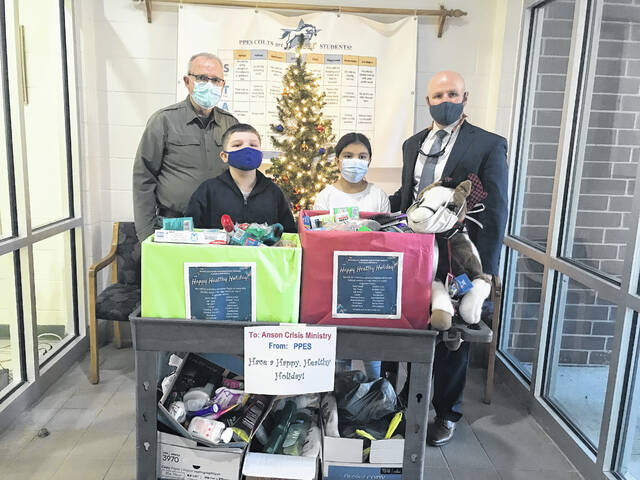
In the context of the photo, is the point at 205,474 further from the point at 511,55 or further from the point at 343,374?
the point at 511,55

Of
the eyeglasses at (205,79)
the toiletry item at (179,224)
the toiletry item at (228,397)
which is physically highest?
the eyeglasses at (205,79)

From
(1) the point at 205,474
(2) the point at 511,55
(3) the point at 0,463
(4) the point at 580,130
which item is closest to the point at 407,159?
(4) the point at 580,130

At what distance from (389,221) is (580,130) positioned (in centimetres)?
146

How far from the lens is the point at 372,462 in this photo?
4.91 feet

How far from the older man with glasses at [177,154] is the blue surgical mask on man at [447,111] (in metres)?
1.04

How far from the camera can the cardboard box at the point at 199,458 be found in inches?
58.0

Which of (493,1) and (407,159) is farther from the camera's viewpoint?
(493,1)

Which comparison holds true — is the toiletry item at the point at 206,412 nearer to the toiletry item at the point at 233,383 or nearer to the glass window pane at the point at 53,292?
the toiletry item at the point at 233,383

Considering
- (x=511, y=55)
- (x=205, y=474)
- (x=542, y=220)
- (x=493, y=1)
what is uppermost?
(x=493, y=1)

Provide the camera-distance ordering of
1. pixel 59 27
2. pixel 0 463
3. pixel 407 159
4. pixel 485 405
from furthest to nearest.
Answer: pixel 59 27 → pixel 485 405 → pixel 407 159 → pixel 0 463

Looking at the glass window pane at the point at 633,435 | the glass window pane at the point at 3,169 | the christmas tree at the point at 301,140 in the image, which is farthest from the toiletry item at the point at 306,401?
the glass window pane at the point at 3,169

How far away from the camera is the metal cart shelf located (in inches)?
53.5

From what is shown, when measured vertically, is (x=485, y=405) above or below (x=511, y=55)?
below

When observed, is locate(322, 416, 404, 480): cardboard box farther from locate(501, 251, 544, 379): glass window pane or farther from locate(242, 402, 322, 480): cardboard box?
locate(501, 251, 544, 379): glass window pane
